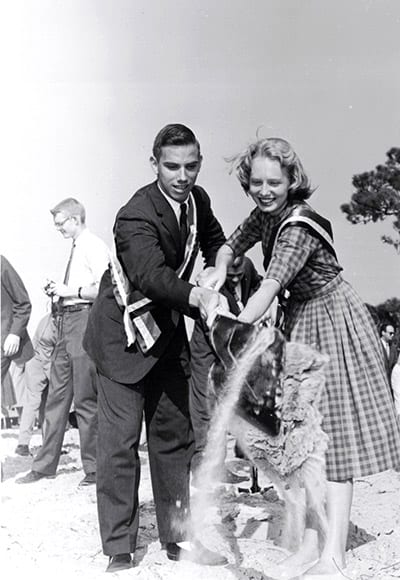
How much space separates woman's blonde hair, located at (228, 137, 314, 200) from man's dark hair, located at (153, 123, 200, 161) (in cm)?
18

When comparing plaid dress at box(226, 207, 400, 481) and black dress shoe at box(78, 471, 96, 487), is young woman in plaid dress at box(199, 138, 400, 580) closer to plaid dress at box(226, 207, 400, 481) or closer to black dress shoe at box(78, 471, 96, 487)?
plaid dress at box(226, 207, 400, 481)

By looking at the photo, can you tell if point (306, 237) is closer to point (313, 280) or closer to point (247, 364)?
point (313, 280)

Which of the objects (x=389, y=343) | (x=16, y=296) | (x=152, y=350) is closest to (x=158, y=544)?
(x=152, y=350)

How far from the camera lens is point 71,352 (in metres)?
5.24

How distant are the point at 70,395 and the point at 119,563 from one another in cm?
228

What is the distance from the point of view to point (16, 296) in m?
5.36

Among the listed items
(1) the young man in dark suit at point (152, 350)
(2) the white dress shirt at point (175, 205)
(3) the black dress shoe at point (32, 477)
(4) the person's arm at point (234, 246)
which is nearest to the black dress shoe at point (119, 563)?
(1) the young man in dark suit at point (152, 350)

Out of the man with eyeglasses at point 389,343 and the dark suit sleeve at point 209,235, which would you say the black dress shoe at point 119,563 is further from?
the man with eyeglasses at point 389,343

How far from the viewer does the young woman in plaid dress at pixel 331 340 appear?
309 centimetres

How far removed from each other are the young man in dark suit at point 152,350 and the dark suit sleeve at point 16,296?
2.07 m

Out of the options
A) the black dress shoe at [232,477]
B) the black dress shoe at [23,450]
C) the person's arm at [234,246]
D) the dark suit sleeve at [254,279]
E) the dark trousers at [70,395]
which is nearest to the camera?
the person's arm at [234,246]

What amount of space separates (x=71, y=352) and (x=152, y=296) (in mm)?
2298

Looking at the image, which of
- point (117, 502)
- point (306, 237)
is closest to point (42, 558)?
point (117, 502)

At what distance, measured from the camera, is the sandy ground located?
325 centimetres
